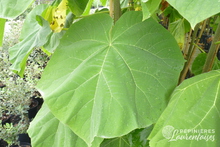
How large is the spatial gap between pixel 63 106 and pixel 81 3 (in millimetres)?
338

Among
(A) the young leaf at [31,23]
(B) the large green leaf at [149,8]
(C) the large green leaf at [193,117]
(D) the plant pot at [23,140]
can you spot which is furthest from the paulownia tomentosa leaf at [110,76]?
(D) the plant pot at [23,140]

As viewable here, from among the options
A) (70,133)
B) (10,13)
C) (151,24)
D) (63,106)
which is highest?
(10,13)

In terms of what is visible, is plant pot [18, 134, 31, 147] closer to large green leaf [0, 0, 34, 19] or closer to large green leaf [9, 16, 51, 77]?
large green leaf [9, 16, 51, 77]

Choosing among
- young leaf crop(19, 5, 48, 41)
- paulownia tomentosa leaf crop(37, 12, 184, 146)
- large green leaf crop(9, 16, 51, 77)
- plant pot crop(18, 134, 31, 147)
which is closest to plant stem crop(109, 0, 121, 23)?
paulownia tomentosa leaf crop(37, 12, 184, 146)

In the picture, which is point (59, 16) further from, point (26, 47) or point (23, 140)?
point (23, 140)

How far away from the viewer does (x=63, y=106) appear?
1.76 ft

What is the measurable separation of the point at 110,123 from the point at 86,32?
0.28 meters

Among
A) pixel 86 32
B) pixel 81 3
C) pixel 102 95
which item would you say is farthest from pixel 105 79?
pixel 81 3

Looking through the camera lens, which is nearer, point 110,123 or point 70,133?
point 110,123

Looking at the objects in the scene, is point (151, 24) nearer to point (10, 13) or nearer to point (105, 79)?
point (105, 79)

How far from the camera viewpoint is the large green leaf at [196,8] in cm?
32

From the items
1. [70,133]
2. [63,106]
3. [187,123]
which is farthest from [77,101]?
[187,123]

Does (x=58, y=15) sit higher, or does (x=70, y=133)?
(x=58, y=15)

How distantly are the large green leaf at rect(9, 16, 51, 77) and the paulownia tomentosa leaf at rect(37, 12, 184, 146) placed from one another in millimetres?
72
